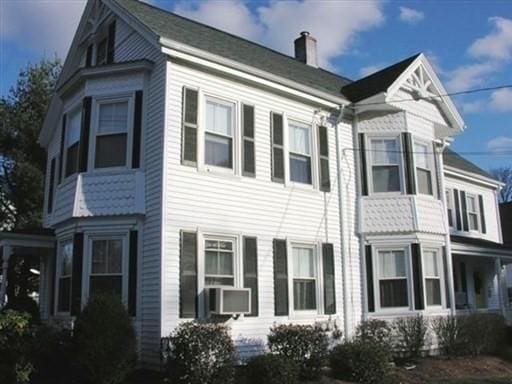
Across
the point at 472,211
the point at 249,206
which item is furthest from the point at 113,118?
the point at 472,211

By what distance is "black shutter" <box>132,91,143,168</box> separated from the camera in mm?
11709

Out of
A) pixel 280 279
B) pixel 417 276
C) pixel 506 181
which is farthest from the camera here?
pixel 506 181

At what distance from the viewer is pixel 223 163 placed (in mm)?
12172

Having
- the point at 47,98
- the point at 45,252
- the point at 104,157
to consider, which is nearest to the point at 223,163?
the point at 104,157

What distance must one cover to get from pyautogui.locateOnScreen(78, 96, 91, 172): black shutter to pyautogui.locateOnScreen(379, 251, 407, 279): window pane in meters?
7.76

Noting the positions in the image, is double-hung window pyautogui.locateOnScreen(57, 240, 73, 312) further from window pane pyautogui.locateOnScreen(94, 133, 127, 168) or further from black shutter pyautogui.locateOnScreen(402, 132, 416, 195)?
black shutter pyautogui.locateOnScreen(402, 132, 416, 195)

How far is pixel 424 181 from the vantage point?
15.2 m

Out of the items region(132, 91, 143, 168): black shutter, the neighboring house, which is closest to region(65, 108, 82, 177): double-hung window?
the neighboring house

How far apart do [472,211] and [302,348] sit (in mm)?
14169

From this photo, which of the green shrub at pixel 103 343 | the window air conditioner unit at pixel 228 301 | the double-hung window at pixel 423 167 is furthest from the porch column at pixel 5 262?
the double-hung window at pixel 423 167

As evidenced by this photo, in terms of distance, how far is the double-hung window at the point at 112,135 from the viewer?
1190 cm

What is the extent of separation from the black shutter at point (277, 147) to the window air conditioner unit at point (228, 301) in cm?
299

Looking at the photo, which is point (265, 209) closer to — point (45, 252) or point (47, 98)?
point (45, 252)

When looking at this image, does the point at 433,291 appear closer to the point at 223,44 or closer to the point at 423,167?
the point at 423,167
